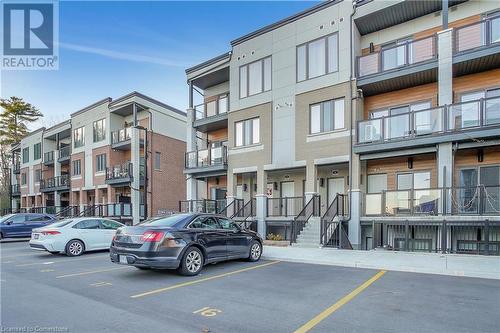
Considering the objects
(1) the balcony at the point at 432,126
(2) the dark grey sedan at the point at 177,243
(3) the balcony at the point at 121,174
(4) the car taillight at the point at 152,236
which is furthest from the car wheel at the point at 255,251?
(3) the balcony at the point at 121,174

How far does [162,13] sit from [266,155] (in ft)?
28.4

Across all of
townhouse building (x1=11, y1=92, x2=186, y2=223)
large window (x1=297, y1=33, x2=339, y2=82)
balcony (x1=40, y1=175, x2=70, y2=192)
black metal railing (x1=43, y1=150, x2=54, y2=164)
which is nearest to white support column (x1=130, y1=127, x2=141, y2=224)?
townhouse building (x1=11, y1=92, x2=186, y2=223)

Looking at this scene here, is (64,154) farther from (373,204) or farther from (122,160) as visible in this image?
(373,204)

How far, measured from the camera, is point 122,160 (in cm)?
2933

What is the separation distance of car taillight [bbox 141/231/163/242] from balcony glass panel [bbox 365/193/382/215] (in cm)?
981

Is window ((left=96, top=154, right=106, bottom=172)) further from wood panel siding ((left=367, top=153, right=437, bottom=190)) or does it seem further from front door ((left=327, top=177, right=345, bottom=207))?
wood panel siding ((left=367, top=153, right=437, bottom=190))

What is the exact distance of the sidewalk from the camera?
8716mm

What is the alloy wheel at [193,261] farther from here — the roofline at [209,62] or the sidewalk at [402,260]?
the roofline at [209,62]

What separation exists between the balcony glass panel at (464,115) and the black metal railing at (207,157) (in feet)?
38.2

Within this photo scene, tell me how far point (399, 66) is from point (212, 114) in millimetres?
11753

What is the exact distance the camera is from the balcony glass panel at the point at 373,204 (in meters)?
14.2

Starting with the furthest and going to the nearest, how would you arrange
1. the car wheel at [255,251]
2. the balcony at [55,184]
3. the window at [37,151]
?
the window at [37,151], the balcony at [55,184], the car wheel at [255,251]

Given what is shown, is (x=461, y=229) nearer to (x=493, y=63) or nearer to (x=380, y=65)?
(x=493, y=63)

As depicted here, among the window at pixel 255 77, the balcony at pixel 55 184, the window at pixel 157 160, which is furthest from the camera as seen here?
the balcony at pixel 55 184
